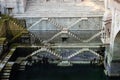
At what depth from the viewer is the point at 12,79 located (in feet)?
82.5

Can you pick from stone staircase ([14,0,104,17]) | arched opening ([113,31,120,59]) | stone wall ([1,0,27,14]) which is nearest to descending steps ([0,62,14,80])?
stone staircase ([14,0,104,17])

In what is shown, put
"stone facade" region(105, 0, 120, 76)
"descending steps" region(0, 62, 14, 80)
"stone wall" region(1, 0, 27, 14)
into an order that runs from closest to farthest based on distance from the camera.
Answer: "stone facade" region(105, 0, 120, 76) → "descending steps" region(0, 62, 14, 80) → "stone wall" region(1, 0, 27, 14)

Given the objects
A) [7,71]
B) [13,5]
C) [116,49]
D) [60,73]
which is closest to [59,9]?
[13,5]

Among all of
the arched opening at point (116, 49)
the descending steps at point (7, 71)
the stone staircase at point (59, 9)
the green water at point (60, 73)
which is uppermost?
the stone staircase at point (59, 9)

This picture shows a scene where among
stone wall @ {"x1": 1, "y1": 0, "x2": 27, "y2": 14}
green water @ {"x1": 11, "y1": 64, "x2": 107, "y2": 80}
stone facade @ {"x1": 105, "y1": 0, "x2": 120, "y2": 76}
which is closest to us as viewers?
stone facade @ {"x1": 105, "y1": 0, "x2": 120, "y2": 76}

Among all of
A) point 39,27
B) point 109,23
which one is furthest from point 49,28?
point 109,23

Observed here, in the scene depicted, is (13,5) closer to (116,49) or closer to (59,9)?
(59,9)

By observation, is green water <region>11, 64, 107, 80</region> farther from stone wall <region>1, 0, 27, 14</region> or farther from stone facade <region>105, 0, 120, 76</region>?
stone wall <region>1, 0, 27, 14</region>

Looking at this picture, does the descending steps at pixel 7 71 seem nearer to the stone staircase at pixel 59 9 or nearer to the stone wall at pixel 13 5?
the stone staircase at pixel 59 9

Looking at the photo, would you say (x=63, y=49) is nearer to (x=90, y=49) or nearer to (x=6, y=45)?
(x=90, y=49)

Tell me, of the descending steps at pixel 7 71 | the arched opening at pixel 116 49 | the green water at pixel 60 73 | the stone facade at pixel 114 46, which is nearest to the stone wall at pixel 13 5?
the green water at pixel 60 73

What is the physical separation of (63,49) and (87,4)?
5.76m

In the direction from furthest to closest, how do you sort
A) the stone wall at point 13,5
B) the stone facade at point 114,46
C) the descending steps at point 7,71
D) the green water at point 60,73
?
the stone wall at point 13,5 → the green water at point 60,73 → the descending steps at point 7,71 → the stone facade at point 114,46

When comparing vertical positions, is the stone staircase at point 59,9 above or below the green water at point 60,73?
above
